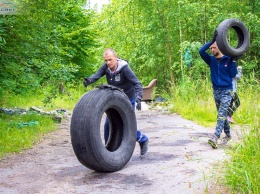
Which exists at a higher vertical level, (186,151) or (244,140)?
(244,140)

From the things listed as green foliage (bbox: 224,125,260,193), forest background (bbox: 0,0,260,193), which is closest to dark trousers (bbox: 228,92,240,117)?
forest background (bbox: 0,0,260,193)

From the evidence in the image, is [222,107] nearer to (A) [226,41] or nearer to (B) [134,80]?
(A) [226,41]

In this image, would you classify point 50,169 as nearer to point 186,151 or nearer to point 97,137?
point 97,137

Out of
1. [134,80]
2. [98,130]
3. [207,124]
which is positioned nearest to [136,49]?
[207,124]

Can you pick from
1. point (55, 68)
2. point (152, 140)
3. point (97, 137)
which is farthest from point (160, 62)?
point (97, 137)

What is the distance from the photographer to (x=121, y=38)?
19.4 meters

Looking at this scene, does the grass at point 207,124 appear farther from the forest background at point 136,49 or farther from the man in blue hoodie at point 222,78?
the man in blue hoodie at point 222,78

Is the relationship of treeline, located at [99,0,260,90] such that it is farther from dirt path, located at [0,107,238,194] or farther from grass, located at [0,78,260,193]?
dirt path, located at [0,107,238,194]

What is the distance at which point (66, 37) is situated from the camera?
64.3 ft

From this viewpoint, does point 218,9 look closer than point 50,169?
No

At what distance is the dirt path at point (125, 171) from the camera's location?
4.72 metres

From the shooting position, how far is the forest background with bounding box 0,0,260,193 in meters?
8.74

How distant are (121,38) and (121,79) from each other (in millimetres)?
13362

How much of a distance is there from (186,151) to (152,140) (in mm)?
1449
